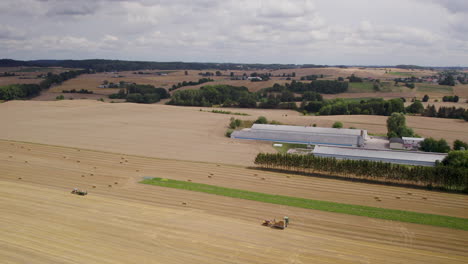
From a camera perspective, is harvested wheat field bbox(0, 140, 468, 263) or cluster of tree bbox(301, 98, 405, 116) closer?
harvested wheat field bbox(0, 140, 468, 263)

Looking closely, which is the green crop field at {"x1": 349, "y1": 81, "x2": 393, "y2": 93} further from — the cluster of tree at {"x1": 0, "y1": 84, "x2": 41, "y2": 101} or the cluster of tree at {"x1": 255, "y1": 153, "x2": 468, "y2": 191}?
the cluster of tree at {"x1": 0, "y1": 84, "x2": 41, "y2": 101}

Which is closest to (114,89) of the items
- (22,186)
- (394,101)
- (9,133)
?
(9,133)

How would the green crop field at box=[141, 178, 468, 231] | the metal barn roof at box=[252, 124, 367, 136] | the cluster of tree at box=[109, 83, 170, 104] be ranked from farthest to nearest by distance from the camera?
the cluster of tree at box=[109, 83, 170, 104], the metal barn roof at box=[252, 124, 367, 136], the green crop field at box=[141, 178, 468, 231]

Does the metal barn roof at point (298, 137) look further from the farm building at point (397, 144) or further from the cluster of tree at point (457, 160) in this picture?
the cluster of tree at point (457, 160)

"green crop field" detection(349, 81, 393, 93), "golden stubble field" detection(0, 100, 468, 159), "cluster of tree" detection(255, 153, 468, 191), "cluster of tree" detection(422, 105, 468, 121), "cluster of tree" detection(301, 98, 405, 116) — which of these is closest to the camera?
"cluster of tree" detection(255, 153, 468, 191)

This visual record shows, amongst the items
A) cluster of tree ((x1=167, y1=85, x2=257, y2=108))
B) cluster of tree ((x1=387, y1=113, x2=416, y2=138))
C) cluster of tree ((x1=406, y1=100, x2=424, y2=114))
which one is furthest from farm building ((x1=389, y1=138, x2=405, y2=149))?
cluster of tree ((x1=167, y1=85, x2=257, y2=108))

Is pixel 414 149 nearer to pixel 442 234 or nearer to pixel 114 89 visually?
pixel 442 234

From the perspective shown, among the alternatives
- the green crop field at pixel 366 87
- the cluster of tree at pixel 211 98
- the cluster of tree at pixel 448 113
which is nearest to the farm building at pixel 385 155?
the cluster of tree at pixel 448 113
